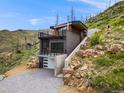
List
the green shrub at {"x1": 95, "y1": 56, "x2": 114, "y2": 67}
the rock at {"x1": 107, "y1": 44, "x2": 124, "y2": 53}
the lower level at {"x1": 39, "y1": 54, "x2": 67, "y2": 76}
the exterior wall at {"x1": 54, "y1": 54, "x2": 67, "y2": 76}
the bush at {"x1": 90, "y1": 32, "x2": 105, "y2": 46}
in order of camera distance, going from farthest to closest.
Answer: the bush at {"x1": 90, "y1": 32, "x2": 105, "y2": 46}, the lower level at {"x1": 39, "y1": 54, "x2": 67, "y2": 76}, the exterior wall at {"x1": 54, "y1": 54, "x2": 67, "y2": 76}, the rock at {"x1": 107, "y1": 44, "x2": 124, "y2": 53}, the green shrub at {"x1": 95, "y1": 56, "x2": 114, "y2": 67}

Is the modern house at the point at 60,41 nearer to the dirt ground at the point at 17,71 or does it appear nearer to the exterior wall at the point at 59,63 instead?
the exterior wall at the point at 59,63

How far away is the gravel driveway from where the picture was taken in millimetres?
25547

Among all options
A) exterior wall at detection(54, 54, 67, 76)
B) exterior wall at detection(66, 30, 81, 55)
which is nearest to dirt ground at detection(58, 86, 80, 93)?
exterior wall at detection(54, 54, 67, 76)

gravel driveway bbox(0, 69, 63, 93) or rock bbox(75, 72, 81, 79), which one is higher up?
rock bbox(75, 72, 81, 79)

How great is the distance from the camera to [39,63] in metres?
37.3

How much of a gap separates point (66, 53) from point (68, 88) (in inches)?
381

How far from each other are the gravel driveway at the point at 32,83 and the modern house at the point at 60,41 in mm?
3302

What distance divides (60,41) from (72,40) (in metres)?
1.83

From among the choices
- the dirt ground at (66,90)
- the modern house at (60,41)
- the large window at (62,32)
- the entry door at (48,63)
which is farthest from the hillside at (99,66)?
the entry door at (48,63)

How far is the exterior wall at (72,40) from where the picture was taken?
113 feet

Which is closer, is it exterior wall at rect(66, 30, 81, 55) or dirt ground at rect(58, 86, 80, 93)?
dirt ground at rect(58, 86, 80, 93)

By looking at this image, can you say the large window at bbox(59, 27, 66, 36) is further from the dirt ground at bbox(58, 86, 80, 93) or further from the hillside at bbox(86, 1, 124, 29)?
the dirt ground at bbox(58, 86, 80, 93)

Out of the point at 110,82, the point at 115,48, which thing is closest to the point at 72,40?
the point at 115,48

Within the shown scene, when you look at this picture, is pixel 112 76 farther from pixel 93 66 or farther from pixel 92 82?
pixel 93 66
